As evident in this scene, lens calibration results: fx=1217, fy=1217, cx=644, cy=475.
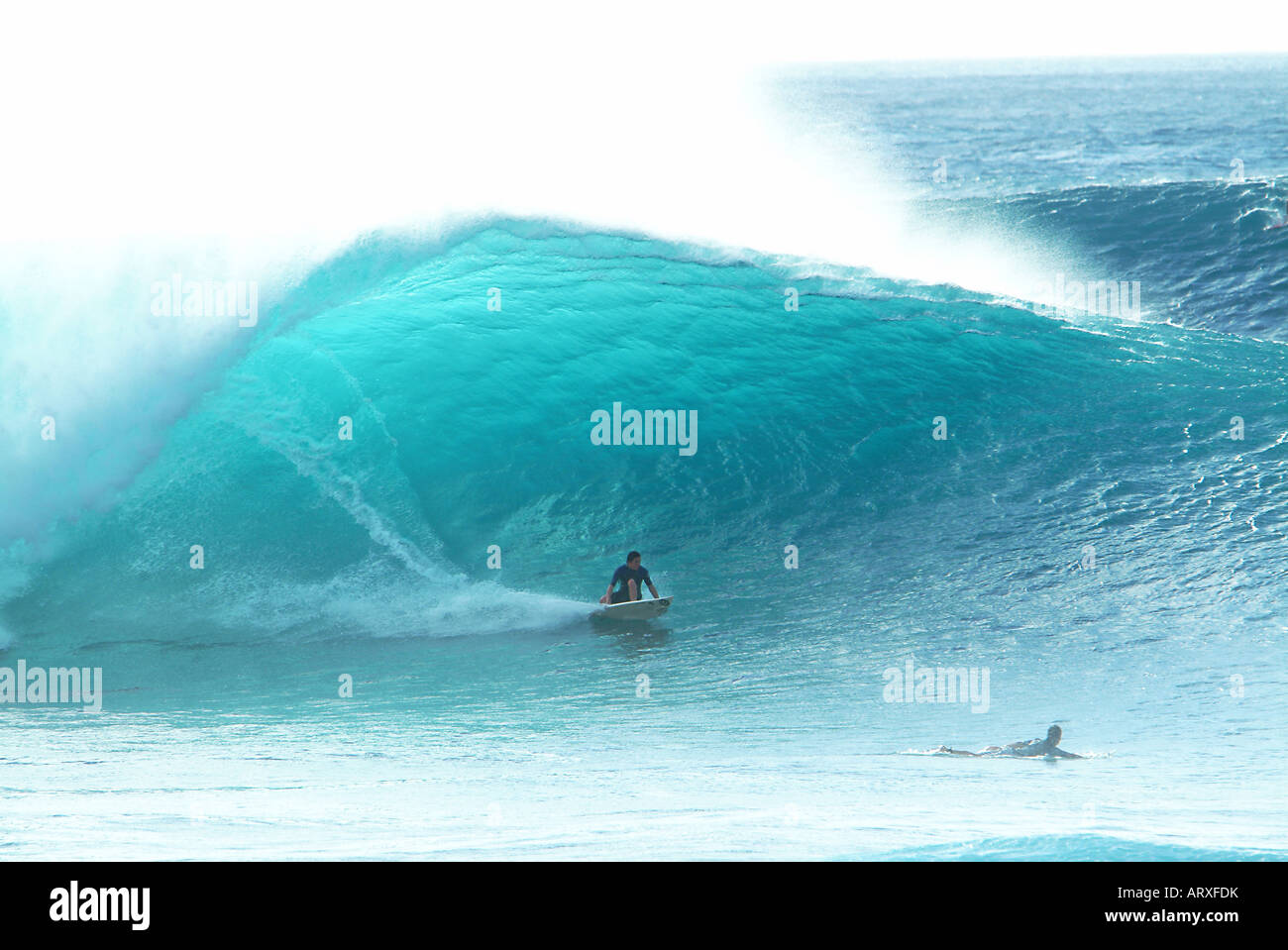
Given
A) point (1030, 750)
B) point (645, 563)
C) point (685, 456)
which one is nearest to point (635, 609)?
point (645, 563)

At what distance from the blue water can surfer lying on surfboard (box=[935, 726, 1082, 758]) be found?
7.6 inches

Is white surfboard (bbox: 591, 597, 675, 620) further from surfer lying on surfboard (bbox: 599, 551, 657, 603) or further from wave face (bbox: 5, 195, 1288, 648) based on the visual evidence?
wave face (bbox: 5, 195, 1288, 648)

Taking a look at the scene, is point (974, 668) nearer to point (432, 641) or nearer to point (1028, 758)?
point (1028, 758)

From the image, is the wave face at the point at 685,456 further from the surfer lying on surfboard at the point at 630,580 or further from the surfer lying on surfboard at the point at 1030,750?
the surfer lying on surfboard at the point at 1030,750

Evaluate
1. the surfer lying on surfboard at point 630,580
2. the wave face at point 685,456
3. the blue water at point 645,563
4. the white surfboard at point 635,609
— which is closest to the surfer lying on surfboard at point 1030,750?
the blue water at point 645,563

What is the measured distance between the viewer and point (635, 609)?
36.2ft

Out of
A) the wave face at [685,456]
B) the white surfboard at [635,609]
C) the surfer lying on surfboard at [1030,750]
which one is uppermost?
the wave face at [685,456]

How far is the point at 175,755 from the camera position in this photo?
28.0 ft

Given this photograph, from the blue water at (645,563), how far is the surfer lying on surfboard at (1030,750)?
19 cm

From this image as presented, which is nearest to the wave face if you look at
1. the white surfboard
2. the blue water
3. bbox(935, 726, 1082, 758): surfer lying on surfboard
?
the blue water

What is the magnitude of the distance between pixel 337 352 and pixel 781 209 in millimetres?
12941

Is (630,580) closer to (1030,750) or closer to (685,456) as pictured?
(685,456)

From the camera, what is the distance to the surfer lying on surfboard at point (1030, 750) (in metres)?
8.26

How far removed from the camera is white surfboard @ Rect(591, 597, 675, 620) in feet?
36.1
